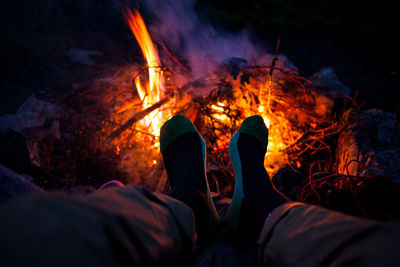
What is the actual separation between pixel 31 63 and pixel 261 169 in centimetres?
336

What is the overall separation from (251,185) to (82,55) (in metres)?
3.08

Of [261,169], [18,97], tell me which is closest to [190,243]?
[261,169]

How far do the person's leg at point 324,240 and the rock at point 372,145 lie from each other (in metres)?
1.18

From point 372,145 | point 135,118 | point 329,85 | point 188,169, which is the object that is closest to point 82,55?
point 135,118

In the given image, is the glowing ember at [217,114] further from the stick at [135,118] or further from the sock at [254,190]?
the sock at [254,190]

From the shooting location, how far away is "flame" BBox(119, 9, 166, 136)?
6.69 ft

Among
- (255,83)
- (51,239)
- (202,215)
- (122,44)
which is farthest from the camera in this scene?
(122,44)

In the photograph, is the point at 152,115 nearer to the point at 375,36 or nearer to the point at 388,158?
the point at 388,158

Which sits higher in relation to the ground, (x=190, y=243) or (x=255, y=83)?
(x=255, y=83)

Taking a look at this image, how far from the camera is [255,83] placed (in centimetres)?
235

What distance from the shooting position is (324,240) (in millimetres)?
646

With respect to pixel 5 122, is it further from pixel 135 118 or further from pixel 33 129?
pixel 135 118

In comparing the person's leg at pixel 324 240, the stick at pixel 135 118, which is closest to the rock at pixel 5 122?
the stick at pixel 135 118

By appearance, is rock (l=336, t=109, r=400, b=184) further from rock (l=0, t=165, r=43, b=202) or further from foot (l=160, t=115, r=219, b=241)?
rock (l=0, t=165, r=43, b=202)
